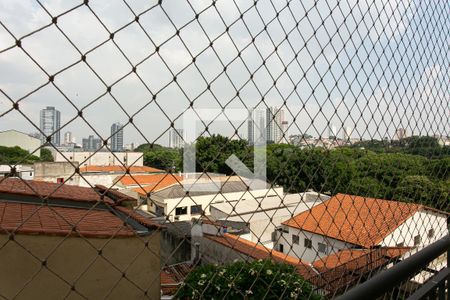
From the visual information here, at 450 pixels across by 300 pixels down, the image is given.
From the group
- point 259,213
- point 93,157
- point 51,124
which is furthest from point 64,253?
point 259,213

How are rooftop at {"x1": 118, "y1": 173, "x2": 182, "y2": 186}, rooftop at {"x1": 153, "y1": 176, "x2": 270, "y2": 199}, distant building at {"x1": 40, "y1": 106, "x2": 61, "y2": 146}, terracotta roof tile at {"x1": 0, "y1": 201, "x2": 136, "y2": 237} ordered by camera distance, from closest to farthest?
distant building at {"x1": 40, "y1": 106, "x2": 61, "y2": 146}
rooftop at {"x1": 118, "y1": 173, "x2": 182, "y2": 186}
rooftop at {"x1": 153, "y1": 176, "x2": 270, "y2": 199}
terracotta roof tile at {"x1": 0, "y1": 201, "x2": 136, "y2": 237}

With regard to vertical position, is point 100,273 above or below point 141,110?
below

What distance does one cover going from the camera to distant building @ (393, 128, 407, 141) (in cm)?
129

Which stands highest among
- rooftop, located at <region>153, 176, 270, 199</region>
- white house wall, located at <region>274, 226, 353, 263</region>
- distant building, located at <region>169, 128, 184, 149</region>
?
distant building, located at <region>169, 128, 184, 149</region>

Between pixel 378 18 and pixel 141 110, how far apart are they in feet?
2.96

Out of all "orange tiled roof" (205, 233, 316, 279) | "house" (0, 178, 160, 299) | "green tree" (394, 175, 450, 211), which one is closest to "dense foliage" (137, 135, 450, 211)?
"green tree" (394, 175, 450, 211)

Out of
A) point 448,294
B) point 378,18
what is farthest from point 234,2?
point 448,294

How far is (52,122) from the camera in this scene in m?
0.62

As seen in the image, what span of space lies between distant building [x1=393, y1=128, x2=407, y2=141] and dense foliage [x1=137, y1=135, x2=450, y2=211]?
0.02 metres

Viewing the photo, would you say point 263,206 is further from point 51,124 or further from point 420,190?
point 51,124

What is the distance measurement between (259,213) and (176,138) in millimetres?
6458

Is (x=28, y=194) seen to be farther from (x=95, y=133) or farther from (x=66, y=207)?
(x=95, y=133)

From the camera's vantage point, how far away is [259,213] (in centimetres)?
A: 709

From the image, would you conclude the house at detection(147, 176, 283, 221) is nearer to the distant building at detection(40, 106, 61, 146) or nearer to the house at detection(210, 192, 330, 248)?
the house at detection(210, 192, 330, 248)
